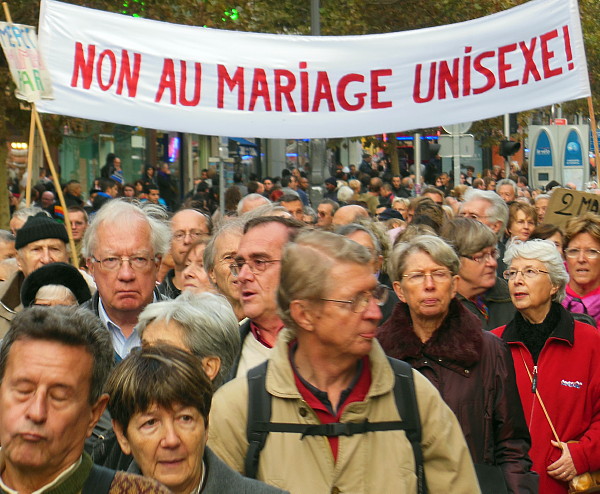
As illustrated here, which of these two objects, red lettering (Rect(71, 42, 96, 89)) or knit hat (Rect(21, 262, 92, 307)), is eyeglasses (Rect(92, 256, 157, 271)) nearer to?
knit hat (Rect(21, 262, 92, 307))

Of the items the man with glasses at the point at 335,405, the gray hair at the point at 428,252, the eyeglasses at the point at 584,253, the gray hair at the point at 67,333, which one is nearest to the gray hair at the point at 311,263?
the man with glasses at the point at 335,405

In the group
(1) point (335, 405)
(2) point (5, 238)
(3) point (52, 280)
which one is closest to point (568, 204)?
(2) point (5, 238)

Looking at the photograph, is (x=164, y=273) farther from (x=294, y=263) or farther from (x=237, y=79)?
(x=294, y=263)

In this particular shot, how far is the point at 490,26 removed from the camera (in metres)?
9.19

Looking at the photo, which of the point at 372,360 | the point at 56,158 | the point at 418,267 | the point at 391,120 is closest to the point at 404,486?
the point at 372,360

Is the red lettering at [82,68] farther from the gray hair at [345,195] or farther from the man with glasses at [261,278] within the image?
the gray hair at [345,195]

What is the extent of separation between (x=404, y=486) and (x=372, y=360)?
392mm

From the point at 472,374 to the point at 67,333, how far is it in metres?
2.46

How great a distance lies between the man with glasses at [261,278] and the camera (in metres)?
4.96

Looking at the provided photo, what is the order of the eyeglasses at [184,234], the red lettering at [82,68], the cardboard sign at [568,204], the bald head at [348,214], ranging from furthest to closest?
the cardboard sign at [568,204]
the bald head at [348,214]
the red lettering at [82,68]
the eyeglasses at [184,234]

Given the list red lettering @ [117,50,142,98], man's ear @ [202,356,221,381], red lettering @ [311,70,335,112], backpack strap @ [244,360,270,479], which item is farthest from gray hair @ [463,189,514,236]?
backpack strap @ [244,360,270,479]

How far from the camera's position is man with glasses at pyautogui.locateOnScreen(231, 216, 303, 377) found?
4.96 meters

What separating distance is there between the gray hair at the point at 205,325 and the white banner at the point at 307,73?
163 inches

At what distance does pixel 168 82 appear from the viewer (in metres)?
8.82
